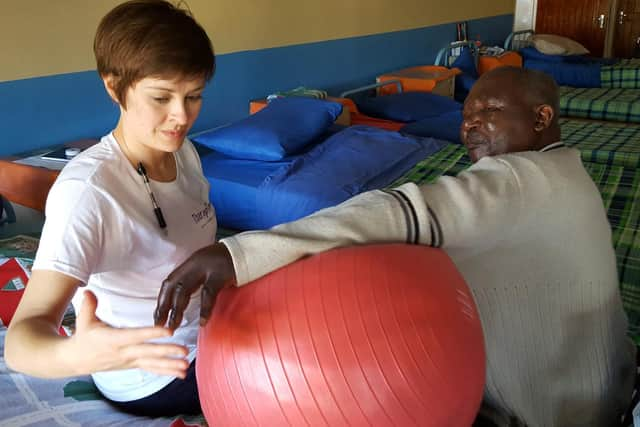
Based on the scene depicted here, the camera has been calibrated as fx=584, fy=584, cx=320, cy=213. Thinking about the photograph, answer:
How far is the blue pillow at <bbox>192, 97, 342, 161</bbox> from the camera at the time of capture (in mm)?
2791

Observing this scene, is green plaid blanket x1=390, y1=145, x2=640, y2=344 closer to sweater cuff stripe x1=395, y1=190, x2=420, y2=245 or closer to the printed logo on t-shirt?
sweater cuff stripe x1=395, y1=190, x2=420, y2=245

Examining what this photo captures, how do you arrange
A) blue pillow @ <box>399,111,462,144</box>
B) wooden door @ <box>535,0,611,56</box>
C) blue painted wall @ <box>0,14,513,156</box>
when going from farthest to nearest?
wooden door @ <box>535,0,611,56</box>, blue pillow @ <box>399,111,462,144</box>, blue painted wall @ <box>0,14,513,156</box>

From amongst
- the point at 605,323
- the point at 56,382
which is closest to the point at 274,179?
the point at 56,382

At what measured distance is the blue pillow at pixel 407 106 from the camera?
3.77 metres

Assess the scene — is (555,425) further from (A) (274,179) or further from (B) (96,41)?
(A) (274,179)

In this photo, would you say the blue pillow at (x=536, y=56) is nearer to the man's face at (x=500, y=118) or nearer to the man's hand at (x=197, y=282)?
the man's face at (x=500, y=118)

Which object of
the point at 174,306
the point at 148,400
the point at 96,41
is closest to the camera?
the point at 174,306

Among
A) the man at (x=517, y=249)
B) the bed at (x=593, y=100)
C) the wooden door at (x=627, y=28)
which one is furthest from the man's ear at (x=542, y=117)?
the wooden door at (x=627, y=28)

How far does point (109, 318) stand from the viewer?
1123 millimetres

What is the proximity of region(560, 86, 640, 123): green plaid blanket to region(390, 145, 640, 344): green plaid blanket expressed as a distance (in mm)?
1619

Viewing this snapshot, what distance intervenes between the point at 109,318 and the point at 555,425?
2.87 ft

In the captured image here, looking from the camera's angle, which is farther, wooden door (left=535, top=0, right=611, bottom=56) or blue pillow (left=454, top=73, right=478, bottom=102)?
wooden door (left=535, top=0, right=611, bottom=56)

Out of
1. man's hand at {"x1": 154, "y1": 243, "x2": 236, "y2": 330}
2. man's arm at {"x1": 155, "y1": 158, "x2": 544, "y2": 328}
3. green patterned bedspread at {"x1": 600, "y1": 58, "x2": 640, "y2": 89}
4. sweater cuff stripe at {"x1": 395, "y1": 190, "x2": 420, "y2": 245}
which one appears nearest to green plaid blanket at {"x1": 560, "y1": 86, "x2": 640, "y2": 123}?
green patterned bedspread at {"x1": 600, "y1": 58, "x2": 640, "y2": 89}

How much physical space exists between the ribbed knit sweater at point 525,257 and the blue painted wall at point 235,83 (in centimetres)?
190
